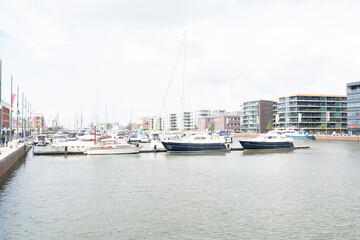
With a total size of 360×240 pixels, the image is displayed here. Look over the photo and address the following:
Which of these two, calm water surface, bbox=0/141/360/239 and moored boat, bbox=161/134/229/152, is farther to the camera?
moored boat, bbox=161/134/229/152

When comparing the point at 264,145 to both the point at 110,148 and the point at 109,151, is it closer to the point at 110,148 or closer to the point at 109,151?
the point at 110,148

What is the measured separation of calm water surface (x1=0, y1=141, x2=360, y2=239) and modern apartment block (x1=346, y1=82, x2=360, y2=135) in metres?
122

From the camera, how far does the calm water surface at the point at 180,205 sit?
19.0 metres

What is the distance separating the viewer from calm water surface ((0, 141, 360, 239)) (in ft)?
62.3

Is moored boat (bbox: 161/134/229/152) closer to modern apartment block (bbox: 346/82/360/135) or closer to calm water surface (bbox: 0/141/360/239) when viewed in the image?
calm water surface (bbox: 0/141/360/239)

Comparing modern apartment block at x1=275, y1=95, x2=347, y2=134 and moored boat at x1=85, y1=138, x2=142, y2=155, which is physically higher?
modern apartment block at x1=275, y1=95, x2=347, y2=134

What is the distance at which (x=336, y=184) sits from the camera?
33.5 metres

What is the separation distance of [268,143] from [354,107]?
94517mm

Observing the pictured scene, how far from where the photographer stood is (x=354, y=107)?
150 metres

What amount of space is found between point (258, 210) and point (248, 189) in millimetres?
7229

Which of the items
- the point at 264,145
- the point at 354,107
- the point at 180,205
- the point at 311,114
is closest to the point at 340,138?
the point at 354,107

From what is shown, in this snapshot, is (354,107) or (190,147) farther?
(354,107)

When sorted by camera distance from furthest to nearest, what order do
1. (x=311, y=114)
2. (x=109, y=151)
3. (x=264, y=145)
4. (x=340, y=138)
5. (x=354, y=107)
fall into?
(x=311, y=114)
(x=354, y=107)
(x=340, y=138)
(x=264, y=145)
(x=109, y=151)

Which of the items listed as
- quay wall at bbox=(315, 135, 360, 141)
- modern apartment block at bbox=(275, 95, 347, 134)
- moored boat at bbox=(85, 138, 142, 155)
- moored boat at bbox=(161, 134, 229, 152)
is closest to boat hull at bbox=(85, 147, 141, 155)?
moored boat at bbox=(85, 138, 142, 155)
